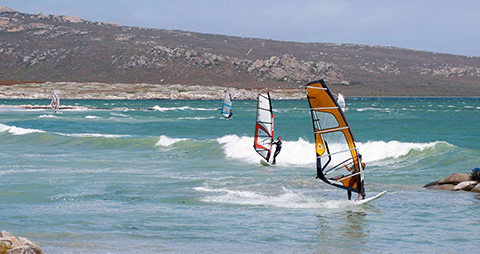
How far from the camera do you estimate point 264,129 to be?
20859 mm

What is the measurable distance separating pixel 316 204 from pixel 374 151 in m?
11.0

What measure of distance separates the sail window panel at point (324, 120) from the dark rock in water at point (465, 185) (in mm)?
4950

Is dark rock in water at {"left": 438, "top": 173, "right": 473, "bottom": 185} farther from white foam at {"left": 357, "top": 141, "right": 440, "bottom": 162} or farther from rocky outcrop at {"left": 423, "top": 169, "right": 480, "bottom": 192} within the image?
white foam at {"left": 357, "top": 141, "right": 440, "bottom": 162}

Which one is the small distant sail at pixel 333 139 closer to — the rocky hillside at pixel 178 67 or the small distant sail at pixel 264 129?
the small distant sail at pixel 264 129

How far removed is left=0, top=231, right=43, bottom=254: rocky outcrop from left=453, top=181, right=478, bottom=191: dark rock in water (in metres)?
10.8

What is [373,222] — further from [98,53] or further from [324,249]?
[98,53]

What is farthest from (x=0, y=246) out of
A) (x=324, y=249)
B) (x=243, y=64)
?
(x=243, y=64)

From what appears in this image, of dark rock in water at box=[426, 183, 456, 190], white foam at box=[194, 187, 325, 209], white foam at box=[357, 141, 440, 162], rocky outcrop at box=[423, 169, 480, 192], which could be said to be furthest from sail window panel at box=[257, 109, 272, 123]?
dark rock in water at box=[426, 183, 456, 190]

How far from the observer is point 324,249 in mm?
8703

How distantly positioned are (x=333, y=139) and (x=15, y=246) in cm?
670

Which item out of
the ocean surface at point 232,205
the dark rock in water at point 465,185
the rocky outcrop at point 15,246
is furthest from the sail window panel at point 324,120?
the rocky outcrop at point 15,246

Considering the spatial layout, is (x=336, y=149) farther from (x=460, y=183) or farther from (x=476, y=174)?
(x=476, y=174)

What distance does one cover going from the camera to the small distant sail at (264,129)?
20.5m

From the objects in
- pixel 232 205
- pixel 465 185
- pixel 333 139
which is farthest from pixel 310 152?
pixel 333 139
